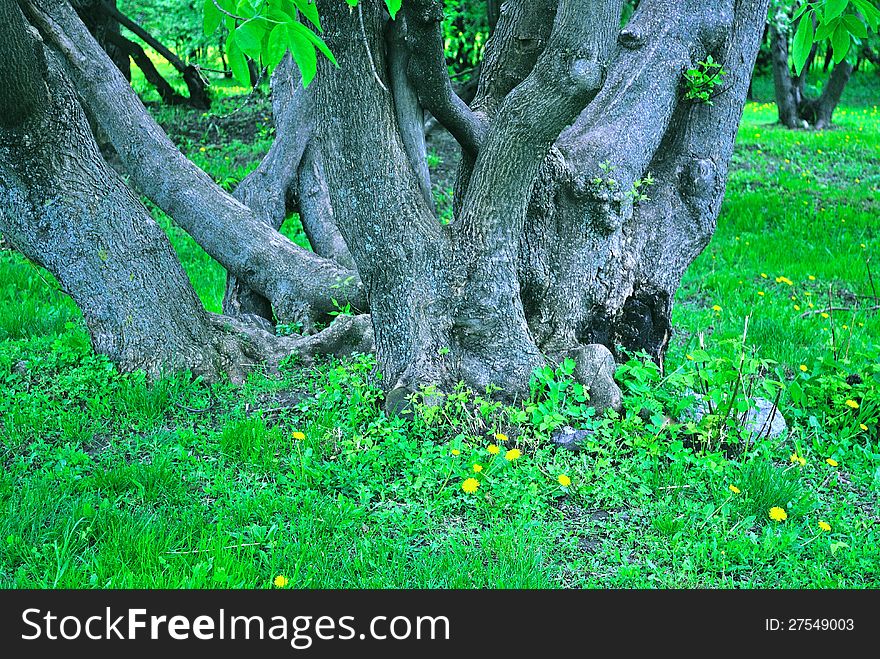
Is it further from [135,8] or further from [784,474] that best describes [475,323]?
[135,8]

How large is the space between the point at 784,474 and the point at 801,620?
100 cm

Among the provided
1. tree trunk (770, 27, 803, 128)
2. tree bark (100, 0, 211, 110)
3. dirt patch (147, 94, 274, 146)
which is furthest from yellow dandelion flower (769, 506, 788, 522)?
tree trunk (770, 27, 803, 128)

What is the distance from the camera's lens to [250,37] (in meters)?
1.97

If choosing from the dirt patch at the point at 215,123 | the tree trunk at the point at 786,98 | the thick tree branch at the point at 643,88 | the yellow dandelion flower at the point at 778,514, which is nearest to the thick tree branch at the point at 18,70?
the thick tree branch at the point at 643,88

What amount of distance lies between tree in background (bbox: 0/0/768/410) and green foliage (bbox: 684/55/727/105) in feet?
0.04

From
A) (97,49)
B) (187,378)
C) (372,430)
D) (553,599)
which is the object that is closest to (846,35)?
(553,599)

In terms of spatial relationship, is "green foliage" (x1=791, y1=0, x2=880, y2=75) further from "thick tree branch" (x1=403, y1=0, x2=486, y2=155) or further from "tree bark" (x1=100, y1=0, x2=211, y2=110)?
"tree bark" (x1=100, y1=0, x2=211, y2=110)

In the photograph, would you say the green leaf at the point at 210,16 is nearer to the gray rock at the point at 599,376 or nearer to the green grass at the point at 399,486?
the green grass at the point at 399,486

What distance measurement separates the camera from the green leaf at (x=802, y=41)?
274cm

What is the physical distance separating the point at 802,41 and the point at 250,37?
6.48 ft

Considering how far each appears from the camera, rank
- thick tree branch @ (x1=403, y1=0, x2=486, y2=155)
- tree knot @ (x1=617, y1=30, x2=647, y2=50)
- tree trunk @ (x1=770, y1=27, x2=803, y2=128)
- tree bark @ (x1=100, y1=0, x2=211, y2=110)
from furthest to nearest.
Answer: tree trunk @ (x1=770, y1=27, x2=803, y2=128) < tree bark @ (x1=100, y1=0, x2=211, y2=110) < tree knot @ (x1=617, y1=30, x2=647, y2=50) < thick tree branch @ (x1=403, y1=0, x2=486, y2=155)

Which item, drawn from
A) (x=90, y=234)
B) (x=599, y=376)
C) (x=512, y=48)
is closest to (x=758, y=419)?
(x=599, y=376)

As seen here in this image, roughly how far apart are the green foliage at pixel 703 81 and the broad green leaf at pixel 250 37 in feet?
11.6

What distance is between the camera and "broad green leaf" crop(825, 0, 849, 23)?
8.36 feet
